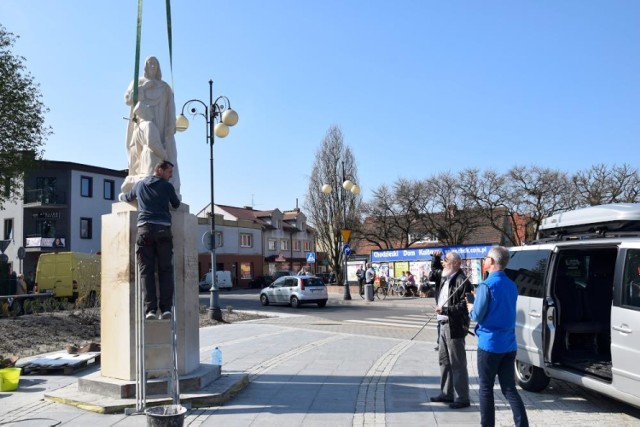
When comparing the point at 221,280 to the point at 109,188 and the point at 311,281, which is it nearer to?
the point at 109,188

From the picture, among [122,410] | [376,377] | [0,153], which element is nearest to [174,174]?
[122,410]

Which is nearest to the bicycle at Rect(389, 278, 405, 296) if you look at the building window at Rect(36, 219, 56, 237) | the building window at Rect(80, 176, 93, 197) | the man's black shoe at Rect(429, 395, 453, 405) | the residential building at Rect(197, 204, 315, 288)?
the residential building at Rect(197, 204, 315, 288)

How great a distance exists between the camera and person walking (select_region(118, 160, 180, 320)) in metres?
6.46

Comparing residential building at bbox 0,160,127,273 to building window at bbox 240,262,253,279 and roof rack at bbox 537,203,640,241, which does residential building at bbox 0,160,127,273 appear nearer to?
building window at bbox 240,262,253,279

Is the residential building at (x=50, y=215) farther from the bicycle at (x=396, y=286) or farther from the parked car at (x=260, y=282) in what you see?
the bicycle at (x=396, y=286)

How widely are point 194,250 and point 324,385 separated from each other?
8.67 ft

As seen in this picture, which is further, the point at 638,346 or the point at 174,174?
the point at 174,174

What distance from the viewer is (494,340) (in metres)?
5.21

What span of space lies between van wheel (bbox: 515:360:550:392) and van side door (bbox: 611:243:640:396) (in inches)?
62.0

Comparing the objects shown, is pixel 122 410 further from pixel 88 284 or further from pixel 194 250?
pixel 88 284

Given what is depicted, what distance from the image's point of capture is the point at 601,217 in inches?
265

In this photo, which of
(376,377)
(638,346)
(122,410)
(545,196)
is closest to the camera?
(638,346)

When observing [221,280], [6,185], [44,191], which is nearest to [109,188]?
[44,191]

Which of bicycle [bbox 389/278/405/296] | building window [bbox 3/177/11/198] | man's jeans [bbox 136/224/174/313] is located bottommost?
A: bicycle [bbox 389/278/405/296]
